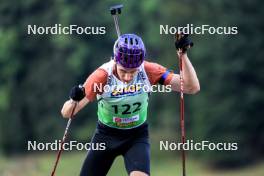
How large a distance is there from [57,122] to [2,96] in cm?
387

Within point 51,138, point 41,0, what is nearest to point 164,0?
point 41,0

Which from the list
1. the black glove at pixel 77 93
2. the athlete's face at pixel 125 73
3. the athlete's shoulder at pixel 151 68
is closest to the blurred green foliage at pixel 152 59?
the athlete's shoulder at pixel 151 68

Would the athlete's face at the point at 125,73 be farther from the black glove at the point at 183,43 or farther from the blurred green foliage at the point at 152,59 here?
the blurred green foliage at the point at 152,59

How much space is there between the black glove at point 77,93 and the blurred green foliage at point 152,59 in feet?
88.6

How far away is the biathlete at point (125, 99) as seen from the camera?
7914 millimetres

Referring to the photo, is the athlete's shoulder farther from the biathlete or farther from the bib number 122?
the bib number 122

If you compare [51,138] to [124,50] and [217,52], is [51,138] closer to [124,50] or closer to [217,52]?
[217,52]

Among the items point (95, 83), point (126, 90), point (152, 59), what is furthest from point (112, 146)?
point (152, 59)

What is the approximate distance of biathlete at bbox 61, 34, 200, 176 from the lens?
26.0 ft

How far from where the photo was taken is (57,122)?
46000mm

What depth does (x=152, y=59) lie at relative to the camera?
48094 millimetres

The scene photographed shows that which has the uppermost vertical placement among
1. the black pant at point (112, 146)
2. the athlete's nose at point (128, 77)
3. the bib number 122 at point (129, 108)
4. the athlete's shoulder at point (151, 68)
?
the athlete's shoulder at point (151, 68)

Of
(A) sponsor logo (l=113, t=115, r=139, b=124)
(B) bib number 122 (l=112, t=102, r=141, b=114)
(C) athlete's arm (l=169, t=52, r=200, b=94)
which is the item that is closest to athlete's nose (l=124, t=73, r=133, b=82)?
(B) bib number 122 (l=112, t=102, r=141, b=114)

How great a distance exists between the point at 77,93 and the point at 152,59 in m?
40.5
